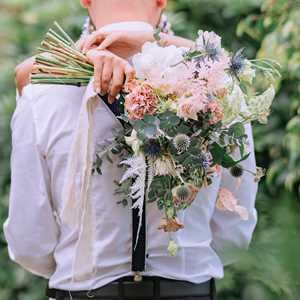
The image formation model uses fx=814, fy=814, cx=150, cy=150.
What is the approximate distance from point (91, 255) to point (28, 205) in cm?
23

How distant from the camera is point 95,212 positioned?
208cm

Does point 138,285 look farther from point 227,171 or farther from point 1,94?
point 1,94

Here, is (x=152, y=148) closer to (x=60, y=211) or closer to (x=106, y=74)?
(x=106, y=74)

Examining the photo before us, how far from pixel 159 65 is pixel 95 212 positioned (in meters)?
0.43

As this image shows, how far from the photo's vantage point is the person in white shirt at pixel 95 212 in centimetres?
206

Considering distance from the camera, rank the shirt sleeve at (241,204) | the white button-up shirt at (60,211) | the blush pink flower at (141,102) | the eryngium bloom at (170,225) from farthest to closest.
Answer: the shirt sleeve at (241,204) < the white button-up shirt at (60,211) < the eryngium bloom at (170,225) < the blush pink flower at (141,102)

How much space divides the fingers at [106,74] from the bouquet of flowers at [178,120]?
0.19 ft

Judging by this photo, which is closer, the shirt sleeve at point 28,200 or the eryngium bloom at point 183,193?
the eryngium bloom at point 183,193

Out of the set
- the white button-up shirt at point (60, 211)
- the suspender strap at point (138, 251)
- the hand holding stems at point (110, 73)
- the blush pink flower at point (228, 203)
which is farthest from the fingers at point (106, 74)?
the blush pink flower at point (228, 203)

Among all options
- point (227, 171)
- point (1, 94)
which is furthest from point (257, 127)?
point (227, 171)

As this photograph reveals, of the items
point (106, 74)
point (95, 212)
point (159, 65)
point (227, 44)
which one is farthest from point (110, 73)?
point (227, 44)

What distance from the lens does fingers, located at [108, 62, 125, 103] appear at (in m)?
1.95

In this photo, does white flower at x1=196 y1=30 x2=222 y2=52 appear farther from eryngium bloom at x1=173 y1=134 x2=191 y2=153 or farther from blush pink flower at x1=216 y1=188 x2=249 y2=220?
blush pink flower at x1=216 y1=188 x2=249 y2=220

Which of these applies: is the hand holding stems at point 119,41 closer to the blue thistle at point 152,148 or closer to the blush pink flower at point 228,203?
the blue thistle at point 152,148
